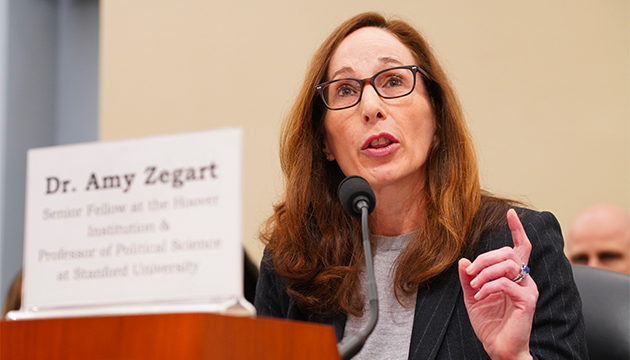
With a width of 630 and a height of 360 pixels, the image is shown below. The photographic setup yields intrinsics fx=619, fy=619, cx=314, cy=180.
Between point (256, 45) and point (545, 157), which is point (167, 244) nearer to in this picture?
point (545, 157)

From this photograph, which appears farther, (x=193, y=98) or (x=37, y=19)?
(x=37, y=19)

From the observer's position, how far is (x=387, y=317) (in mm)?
1348

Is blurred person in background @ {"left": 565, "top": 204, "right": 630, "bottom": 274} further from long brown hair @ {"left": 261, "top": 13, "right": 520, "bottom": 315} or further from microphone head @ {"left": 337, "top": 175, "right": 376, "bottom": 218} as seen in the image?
microphone head @ {"left": 337, "top": 175, "right": 376, "bottom": 218}

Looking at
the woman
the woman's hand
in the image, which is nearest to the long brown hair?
the woman

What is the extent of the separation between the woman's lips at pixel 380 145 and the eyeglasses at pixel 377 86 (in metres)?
0.10

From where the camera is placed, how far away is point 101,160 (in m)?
0.68

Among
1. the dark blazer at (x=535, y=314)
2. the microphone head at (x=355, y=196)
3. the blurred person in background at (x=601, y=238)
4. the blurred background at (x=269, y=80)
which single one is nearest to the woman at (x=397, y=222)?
the dark blazer at (x=535, y=314)

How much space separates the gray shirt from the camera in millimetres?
1284

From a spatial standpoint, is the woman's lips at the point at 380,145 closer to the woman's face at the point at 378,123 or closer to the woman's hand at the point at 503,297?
the woman's face at the point at 378,123

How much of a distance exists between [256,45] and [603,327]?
2.01m

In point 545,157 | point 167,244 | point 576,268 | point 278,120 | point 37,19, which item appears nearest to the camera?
point 167,244

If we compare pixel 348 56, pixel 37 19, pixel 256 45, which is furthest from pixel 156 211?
pixel 37 19

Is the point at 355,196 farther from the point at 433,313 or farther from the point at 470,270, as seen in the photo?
the point at 433,313

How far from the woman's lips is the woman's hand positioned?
40 cm
